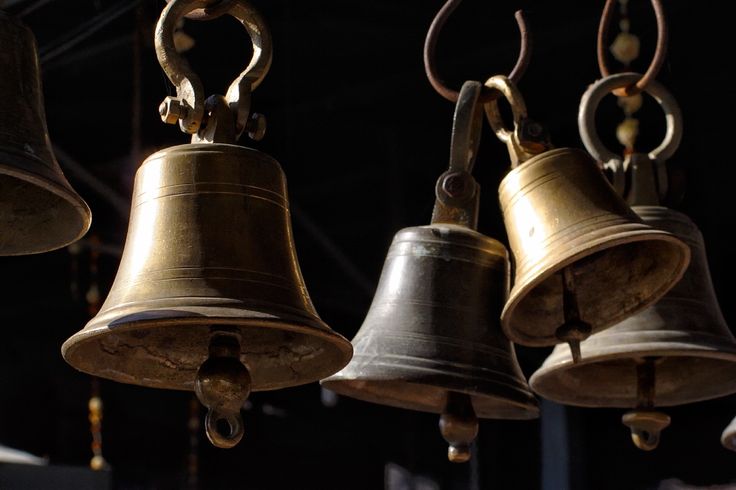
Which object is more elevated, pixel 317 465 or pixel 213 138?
pixel 213 138

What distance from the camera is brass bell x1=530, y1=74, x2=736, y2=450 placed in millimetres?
2574

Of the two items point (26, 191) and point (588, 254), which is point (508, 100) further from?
point (26, 191)

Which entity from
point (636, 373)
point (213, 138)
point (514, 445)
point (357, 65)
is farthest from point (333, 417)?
point (213, 138)

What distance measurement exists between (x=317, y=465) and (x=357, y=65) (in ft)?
5.26

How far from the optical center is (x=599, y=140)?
8.79 ft

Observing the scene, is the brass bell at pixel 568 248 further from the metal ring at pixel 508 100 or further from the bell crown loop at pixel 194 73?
the bell crown loop at pixel 194 73

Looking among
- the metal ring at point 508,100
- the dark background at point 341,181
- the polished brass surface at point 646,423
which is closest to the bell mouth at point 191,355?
the metal ring at point 508,100

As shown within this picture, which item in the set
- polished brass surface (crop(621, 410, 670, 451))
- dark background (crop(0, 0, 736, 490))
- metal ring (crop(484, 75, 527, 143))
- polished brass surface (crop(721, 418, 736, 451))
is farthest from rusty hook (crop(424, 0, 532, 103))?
dark background (crop(0, 0, 736, 490))

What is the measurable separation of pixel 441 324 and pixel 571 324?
0.26m

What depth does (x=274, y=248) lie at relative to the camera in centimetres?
217

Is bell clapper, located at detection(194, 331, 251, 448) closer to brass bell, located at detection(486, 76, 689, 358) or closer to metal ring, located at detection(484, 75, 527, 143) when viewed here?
brass bell, located at detection(486, 76, 689, 358)

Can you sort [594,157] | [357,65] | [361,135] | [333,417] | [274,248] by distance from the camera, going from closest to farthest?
[274,248] → [594,157] → [357,65] → [361,135] → [333,417]

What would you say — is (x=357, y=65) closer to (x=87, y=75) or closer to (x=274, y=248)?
(x=87, y=75)

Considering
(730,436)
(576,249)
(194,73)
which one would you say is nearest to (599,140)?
(576,249)
